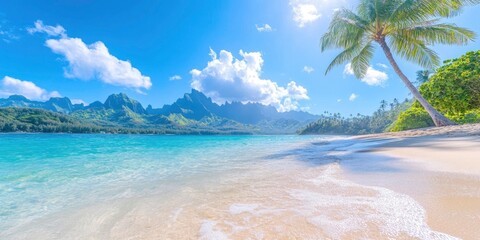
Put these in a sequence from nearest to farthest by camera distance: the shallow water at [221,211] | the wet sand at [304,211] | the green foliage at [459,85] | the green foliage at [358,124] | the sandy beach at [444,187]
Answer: the sandy beach at [444,187] → the wet sand at [304,211] → the shallow water at [221,211] → the green foliage at [459,85] → the green foliage at [358,124]

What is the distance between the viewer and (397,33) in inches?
618

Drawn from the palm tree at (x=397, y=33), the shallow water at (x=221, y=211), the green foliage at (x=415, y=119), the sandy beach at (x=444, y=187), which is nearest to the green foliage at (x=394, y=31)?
the palm tree at (x=397, y=33)

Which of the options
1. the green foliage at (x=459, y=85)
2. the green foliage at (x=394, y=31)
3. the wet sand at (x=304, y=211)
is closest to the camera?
the wet sand at (x=304, y=211)

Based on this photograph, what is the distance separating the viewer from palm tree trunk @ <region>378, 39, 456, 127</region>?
563 inches

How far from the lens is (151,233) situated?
2828mm

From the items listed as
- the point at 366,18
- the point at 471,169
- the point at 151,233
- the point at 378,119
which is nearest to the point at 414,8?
the point at 366,18

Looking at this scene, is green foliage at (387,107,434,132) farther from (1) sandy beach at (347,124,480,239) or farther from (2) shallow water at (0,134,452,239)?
(2) shallow water at (0,134,452,239)

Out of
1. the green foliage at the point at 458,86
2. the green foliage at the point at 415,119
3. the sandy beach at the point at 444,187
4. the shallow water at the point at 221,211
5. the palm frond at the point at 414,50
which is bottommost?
the shallow water at the point at 221,211

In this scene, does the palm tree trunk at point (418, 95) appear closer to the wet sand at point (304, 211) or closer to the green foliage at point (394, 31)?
the green foliage at point (394, 31)

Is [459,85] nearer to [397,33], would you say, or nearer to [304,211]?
[397,33]

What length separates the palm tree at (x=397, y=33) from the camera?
13727 millimetres

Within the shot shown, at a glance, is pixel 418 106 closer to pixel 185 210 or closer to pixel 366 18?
pixel 366 18

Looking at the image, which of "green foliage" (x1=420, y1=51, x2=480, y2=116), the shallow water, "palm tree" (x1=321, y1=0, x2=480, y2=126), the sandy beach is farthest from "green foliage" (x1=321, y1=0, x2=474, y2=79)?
the shallow water

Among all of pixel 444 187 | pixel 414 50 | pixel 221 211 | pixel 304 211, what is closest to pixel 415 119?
pixel 414 50
